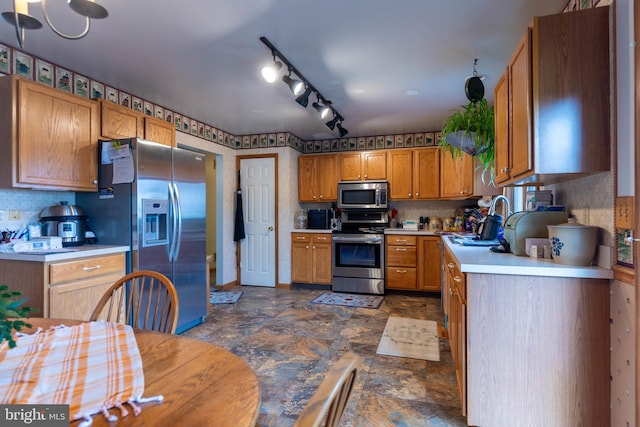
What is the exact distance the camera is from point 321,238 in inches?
193

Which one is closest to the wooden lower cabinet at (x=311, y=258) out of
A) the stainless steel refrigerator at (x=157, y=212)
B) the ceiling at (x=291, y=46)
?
the stainless steel refrigerator at (x=157, y=212)

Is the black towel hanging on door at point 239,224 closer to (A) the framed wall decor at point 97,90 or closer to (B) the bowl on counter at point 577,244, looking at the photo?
(A) the framed wall decor at point 97,90

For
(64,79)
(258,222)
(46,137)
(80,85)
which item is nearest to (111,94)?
(80,85)

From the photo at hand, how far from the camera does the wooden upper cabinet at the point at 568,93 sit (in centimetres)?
152

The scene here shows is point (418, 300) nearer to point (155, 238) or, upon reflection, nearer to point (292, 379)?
point (292, 379)

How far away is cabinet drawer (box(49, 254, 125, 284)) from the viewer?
7.30 feet

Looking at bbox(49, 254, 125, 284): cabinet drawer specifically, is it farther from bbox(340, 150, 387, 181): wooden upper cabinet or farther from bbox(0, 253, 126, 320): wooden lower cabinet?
bbox(340, 150, 387, 181): wooden upper cabinet

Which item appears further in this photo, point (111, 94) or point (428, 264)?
point (428, 264)

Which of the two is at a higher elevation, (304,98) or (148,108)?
(148,108)

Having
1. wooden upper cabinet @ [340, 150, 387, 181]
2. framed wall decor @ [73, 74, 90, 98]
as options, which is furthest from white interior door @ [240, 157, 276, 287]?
framed wall decor @ [73, 74, 90, 98]

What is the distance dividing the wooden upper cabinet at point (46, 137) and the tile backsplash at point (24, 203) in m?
0.29

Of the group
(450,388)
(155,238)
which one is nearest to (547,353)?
(450,388)

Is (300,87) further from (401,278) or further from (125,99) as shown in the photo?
(401,278)

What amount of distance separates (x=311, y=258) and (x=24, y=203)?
3.33 metres
